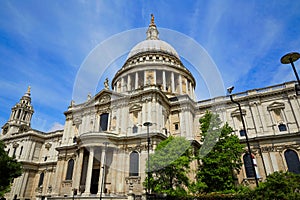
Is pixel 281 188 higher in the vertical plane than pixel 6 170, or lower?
lower

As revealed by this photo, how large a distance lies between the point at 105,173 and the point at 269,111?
82.6 ft

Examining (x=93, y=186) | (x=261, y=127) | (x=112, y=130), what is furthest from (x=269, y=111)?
(x=93, y=186)

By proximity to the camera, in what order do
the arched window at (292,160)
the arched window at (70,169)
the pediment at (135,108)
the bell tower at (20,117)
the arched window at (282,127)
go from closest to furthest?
the arched window at (292,160), the arched window at (282,127), the pediment at (135,108), the arched window at (70,169), the bell tower at (20,117)

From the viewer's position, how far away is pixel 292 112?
27.7 meters

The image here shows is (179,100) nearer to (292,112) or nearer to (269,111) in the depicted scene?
(269,111)

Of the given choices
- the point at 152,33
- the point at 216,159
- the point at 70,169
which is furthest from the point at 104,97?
the point at 152,33

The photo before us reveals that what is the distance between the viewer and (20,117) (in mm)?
52469

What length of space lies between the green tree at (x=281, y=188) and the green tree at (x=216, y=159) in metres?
7.81

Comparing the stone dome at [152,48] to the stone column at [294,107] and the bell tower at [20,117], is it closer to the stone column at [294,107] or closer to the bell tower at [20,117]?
the stone column at [294,107]

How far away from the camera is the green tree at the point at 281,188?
36.3 ft

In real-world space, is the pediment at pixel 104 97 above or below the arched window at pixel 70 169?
above

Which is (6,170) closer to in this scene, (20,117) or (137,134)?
(137,134)

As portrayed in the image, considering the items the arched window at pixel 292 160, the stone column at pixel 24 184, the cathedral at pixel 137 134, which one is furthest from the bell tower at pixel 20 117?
the arched window at pixel 292 160

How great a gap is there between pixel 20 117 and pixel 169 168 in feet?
163
